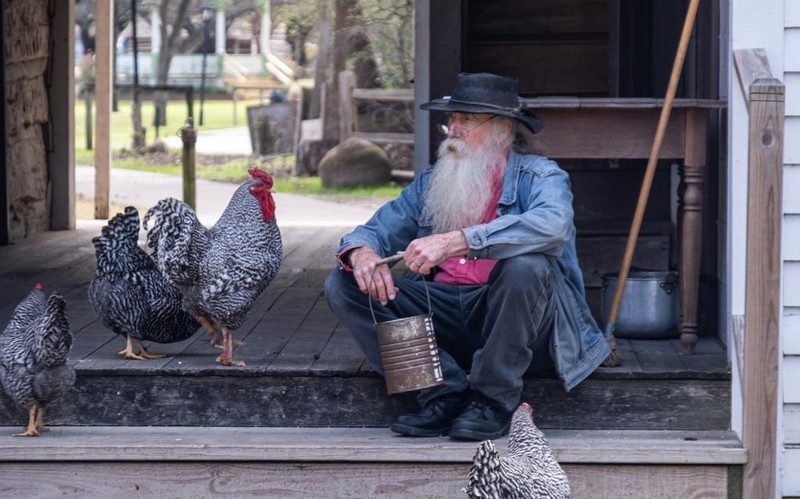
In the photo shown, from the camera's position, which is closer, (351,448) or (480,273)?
(351,448)

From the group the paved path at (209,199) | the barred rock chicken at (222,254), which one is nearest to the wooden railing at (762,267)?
the barred rock chicken at (222,254)

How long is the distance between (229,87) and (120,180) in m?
18.1

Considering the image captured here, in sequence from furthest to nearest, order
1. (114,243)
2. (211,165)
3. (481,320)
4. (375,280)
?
(211,165), (114,243), (481,320), (375,280)

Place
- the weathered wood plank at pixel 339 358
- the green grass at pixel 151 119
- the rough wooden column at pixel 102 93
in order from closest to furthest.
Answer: the weathered wood plank at pixel 339 358 < the rough wooden column at pixel 102 93 < the green grass at pixel 151 119

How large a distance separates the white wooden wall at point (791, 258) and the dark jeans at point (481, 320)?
0.80m

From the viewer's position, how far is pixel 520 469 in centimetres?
346

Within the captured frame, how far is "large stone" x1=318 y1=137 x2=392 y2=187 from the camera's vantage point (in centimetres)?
1536

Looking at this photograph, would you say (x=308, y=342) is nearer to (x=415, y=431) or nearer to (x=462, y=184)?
(x=415, y=431)

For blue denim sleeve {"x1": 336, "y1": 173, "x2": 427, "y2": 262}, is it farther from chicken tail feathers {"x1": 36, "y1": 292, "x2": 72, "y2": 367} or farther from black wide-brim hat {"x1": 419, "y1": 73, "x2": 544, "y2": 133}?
chicken tail feathers {"x1": 36, "y1": 292, "x2": 72, "y2": 367}

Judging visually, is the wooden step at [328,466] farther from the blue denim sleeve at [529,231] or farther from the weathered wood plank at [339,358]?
the blue denim sleeve at [529,231]

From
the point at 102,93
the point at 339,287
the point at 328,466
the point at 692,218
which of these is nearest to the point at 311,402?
the point at 328,466

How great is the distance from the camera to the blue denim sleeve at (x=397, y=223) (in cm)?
435

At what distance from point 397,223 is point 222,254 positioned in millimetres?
626

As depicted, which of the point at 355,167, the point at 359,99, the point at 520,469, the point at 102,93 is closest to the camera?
the point at 520,469
